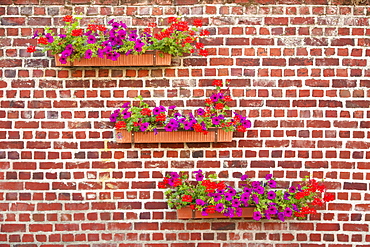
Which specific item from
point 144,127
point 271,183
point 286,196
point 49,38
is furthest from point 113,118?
point 286,196

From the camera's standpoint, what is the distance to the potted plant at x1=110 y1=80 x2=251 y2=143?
247cm

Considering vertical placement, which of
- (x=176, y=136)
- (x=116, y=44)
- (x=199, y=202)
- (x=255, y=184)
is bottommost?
(x=199, y=202)

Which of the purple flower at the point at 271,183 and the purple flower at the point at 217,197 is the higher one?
the purple flower at the point at 271,183

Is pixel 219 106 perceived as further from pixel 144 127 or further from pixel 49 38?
pixel 49 38

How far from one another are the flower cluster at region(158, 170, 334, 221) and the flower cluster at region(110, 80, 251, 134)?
336mm

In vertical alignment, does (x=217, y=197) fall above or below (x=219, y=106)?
below

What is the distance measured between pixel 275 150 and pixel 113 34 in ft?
4.61

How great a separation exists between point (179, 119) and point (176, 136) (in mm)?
122

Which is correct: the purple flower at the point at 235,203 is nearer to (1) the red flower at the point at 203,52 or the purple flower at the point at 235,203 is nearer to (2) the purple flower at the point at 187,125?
(2) the purple flower at the point at 187,125

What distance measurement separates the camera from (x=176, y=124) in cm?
246

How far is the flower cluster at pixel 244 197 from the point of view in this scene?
8.07ft

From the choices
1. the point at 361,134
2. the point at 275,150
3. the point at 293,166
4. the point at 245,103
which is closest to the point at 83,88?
the point at 245,103

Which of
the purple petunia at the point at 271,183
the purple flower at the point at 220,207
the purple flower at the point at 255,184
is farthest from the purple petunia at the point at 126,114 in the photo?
the purple petunia at the point at 271,183

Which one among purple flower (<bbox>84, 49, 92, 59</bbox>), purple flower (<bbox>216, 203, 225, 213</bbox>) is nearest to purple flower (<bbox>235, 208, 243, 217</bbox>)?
purple flower (<bbox>216, 203, 225, 213</bbox>)
